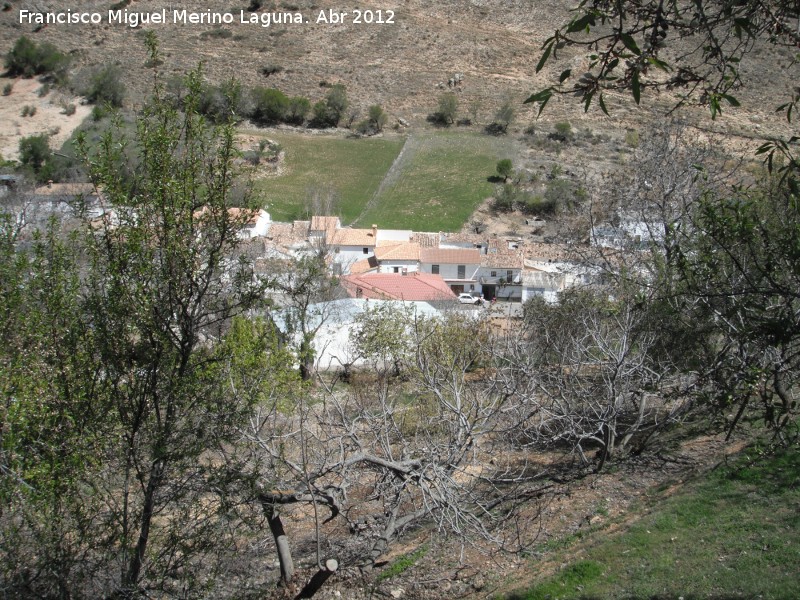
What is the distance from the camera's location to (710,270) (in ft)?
19.9

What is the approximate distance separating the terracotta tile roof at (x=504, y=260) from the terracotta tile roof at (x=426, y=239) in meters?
3.23

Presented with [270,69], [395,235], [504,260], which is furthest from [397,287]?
[270,69]

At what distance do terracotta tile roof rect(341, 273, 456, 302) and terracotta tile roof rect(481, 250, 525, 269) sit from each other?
15.3 feet

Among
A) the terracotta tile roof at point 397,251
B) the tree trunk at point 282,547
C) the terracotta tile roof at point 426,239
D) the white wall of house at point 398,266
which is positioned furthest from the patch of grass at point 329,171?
the tree trunk at point 282,547

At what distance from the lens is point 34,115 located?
165 feet

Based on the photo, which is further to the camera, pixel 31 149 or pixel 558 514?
pixel 31 149

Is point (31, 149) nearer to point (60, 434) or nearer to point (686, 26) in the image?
point (60, 434)

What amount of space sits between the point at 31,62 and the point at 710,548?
206ft

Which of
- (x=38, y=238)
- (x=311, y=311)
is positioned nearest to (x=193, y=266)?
(x=38, y=238)

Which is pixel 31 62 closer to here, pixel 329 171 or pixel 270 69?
pixel 270 69

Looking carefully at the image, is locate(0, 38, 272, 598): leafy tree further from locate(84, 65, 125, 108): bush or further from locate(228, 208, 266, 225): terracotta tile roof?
locate(84, 65, 125, 108): bush

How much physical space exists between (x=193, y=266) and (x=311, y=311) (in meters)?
17.2

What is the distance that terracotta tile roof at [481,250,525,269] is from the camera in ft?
116

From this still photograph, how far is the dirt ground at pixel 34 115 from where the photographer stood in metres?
46.0
